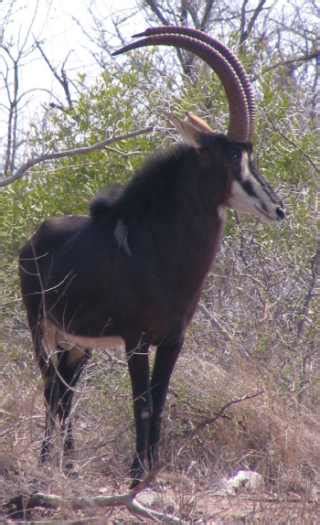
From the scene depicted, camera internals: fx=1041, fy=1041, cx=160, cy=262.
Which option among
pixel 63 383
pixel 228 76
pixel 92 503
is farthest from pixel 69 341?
pixel 92 503

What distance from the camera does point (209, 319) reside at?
23.6 ft

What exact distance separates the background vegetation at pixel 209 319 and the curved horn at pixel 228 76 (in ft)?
2.65

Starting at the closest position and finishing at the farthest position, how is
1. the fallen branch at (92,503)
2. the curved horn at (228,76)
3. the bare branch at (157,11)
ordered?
1. the fallen branch at (92,503)
2. the curved horn at (228,76)
3. the bare branch at (157,11)

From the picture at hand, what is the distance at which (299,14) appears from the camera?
1683 centimetres

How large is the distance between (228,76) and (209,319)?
1.92 meters

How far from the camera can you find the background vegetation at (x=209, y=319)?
5.65 m

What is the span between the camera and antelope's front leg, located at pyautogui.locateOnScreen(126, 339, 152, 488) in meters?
5.64

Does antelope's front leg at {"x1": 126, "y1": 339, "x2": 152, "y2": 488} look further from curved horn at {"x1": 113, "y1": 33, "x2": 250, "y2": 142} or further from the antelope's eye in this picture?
curved horn at {"x1": 113, "y1": 33, "x2": 250, "y2": 142}

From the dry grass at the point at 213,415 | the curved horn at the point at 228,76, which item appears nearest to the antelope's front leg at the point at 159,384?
the dry grass at the point at 213,415

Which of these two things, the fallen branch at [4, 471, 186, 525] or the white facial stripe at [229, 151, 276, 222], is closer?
the fallen branch at [4, 471, 186, 525]

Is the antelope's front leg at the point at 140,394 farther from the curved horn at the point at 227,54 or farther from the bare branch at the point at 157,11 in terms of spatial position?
the bare branch at the point at 157,11

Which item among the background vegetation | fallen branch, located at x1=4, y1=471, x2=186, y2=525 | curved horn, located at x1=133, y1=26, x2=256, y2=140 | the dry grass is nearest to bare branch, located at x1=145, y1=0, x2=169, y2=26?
the background vegetation

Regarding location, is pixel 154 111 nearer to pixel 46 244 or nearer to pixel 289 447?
pixel 46 244

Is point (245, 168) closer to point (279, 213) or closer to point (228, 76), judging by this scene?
point (279, 213)
